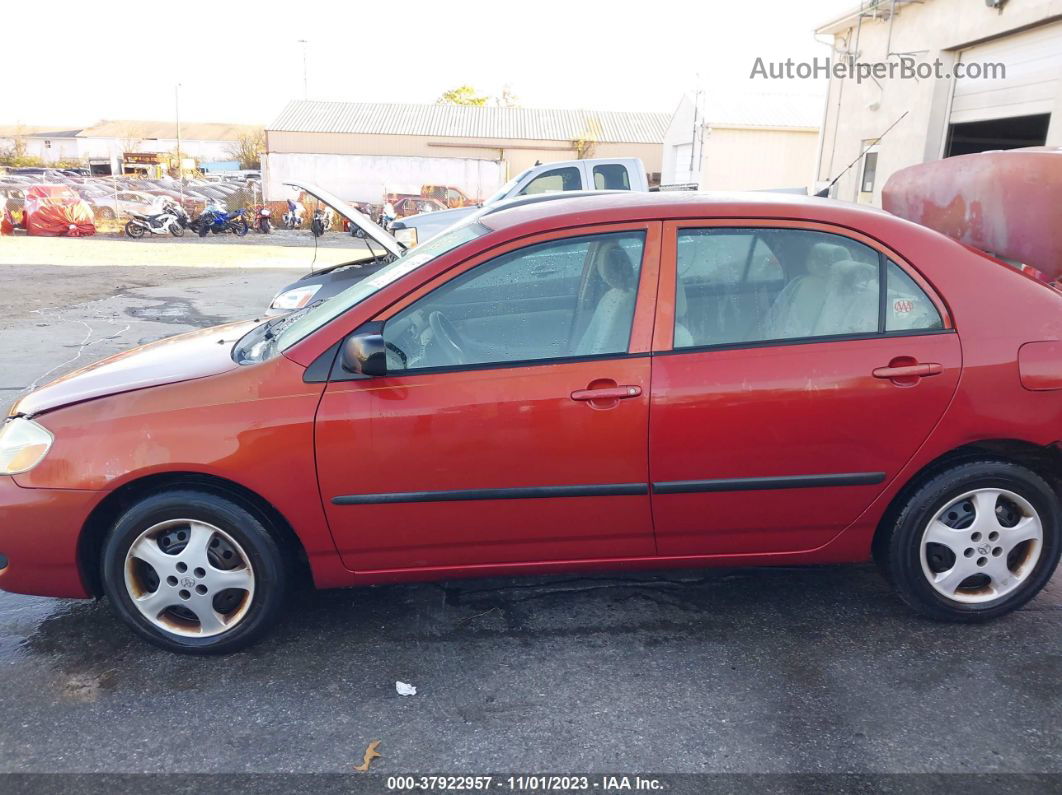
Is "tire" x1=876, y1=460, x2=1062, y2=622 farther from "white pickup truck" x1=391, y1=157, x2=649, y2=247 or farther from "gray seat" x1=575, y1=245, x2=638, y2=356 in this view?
"white pickup truck" x1=391, y1=157, x2=649, y2=247

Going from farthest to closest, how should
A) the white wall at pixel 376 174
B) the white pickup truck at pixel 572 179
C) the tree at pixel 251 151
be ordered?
the tree at pixel 251 151 → the white wall at pixel 376 174 → the white pickup truck at pixel 572 179

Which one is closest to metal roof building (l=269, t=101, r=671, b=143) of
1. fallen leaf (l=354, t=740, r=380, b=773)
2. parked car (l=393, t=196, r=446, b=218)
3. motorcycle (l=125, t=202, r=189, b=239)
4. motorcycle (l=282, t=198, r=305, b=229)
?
motorcycle (l=282, t=198, r=305, b=229)

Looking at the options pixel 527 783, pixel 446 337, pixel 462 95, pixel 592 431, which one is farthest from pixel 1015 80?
pixel 462 95

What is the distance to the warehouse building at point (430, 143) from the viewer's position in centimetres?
3431

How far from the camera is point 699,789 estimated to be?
236 cm

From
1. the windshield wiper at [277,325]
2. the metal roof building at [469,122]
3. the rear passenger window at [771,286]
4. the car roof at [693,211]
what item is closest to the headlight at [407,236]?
the windshield wiper at [277,325]

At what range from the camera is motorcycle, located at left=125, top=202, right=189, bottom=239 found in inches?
942

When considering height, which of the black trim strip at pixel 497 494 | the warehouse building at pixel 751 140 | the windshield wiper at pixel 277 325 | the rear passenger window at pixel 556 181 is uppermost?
the warehouse building at pixel 751 140

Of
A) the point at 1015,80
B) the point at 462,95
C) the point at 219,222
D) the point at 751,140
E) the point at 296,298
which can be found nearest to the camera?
the point at 296,298

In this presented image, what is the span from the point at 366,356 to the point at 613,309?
0.90 meters

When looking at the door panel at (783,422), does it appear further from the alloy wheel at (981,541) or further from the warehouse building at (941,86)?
the warehouse building at (941,86)

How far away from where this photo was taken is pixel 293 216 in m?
29.4

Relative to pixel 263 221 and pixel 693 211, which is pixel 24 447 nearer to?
pixel 693 211

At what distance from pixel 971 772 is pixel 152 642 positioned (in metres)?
2.79
